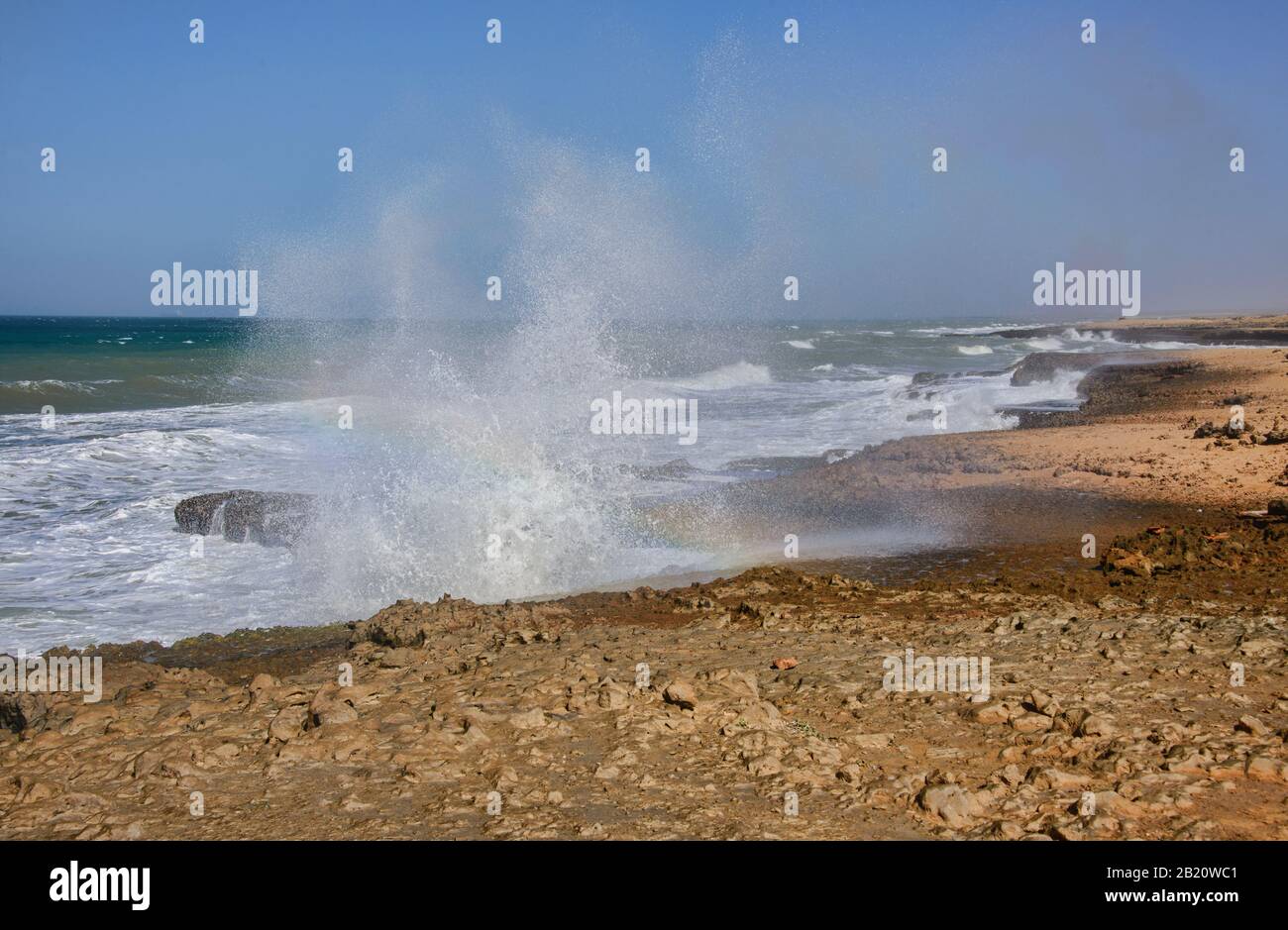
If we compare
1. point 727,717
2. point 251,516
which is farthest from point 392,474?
point 727,717

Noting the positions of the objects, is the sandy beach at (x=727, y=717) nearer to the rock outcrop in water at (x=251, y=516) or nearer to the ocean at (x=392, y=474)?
the ocean at (x=392, y=474)

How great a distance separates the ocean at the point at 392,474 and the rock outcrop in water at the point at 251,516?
7.3 inches

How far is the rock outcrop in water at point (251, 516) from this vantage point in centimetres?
1033

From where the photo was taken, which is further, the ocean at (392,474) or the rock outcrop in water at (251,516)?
Answer: the rock outcrop in water at (251,516)

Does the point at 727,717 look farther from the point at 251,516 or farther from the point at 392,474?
the point at 251,516

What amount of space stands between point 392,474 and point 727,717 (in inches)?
288

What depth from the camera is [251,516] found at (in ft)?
35.4

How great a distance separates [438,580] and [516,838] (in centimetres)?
562

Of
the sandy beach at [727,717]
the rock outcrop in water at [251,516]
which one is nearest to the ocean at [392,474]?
the rock outcrop in water at [251,516]

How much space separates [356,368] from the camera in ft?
108

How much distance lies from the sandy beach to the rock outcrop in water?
3.04m
